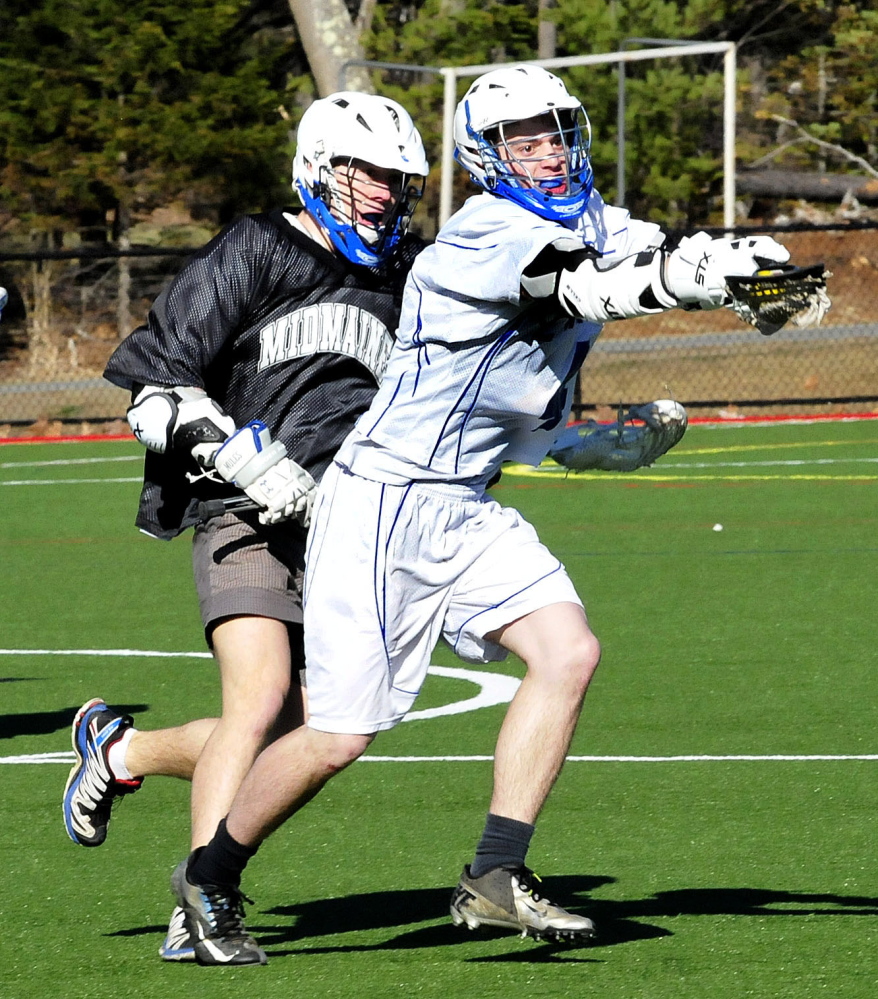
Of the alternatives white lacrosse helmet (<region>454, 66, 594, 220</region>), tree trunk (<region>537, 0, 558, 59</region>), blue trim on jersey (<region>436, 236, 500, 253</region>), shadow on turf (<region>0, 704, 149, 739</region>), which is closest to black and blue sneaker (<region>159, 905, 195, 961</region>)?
blue trim on jersey (<region>436, 236, 500, 253</region>)

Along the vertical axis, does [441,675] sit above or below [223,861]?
below

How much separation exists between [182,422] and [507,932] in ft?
4.86

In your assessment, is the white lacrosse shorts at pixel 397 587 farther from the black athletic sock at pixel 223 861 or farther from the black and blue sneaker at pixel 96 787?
the black and blue sneaker at pixel 96 787

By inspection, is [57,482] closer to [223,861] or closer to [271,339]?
[271,339]

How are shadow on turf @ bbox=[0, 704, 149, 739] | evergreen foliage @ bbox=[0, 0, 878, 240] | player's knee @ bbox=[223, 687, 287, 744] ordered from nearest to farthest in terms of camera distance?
player's knee @ bbox=[223, 687, 287, 744]
shadow on turf @ bbox=[0, 704, 149, 739]
evergreen foliage @ bbox=[0, 0, 878, 240]

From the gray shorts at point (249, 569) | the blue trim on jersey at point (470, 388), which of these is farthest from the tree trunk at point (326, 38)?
the blue trim on jersey at point (470, 388)

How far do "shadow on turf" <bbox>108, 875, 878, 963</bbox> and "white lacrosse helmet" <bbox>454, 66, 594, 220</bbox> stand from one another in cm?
173

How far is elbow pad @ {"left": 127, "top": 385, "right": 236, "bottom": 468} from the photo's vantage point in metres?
5.11

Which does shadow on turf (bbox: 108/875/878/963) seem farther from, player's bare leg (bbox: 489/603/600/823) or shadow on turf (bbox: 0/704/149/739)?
shadow on turf (bbox: 0/704/149/739)

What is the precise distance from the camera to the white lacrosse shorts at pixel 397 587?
15.9 feet

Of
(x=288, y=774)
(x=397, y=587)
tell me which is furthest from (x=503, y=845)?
(x=397, y=587)

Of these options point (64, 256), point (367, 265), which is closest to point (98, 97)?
point (64, 256)

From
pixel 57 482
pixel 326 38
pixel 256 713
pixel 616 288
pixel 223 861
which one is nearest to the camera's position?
pixel 616 288

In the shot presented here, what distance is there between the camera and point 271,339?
17.4ft
